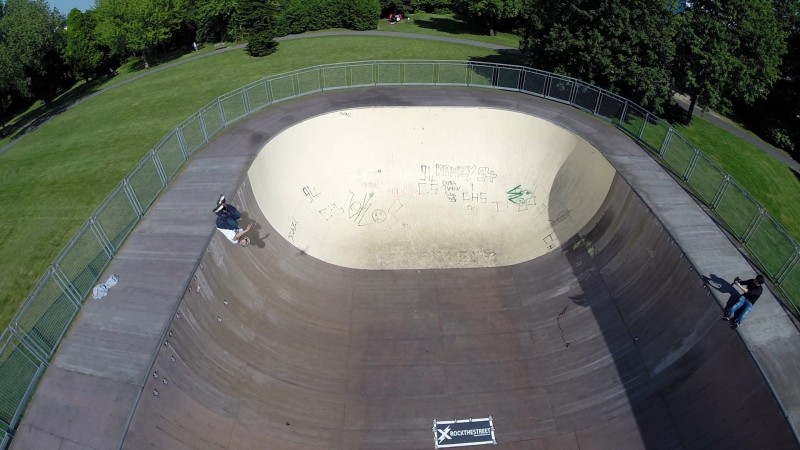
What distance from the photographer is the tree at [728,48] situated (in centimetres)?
2984

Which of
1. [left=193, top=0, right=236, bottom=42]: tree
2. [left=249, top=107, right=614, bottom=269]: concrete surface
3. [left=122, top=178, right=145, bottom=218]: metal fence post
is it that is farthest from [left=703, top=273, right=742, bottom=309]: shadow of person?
[left=193, top=0, right=236, bottom=42]: tree

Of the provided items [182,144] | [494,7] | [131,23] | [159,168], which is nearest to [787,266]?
Result: [159,168]

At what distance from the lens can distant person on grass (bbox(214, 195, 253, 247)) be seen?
43.9 ft

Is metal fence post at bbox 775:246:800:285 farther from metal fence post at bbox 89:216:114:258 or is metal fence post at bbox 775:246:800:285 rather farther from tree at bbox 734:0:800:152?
tree at bbox 734:0:800:152

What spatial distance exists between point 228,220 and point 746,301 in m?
13.0

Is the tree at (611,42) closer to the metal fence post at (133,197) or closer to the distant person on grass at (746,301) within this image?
the distant person on grass at (746,301)

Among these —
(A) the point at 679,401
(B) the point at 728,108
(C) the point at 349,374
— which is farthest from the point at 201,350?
(B) the point at 728,108

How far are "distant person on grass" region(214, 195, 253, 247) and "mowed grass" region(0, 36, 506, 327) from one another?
10045 millimetres

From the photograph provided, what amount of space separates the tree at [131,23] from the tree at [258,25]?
308 inches

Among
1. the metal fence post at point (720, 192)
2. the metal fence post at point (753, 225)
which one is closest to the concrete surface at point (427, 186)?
the metal fence post at point (720, 192)

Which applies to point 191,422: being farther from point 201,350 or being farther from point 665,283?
point 665,283

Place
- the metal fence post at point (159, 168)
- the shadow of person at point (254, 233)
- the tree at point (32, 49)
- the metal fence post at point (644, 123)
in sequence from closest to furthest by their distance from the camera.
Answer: the metal fence post at point (159, 168) < the shadow of person at point (254, 233) < the metal fence post at point (644, 123) < the tree at point (32, 49)

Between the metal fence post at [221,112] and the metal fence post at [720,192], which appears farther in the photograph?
the metal fence post at [221,112]

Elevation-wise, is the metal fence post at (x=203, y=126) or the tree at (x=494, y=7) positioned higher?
the tree at (x=494, y=7)
